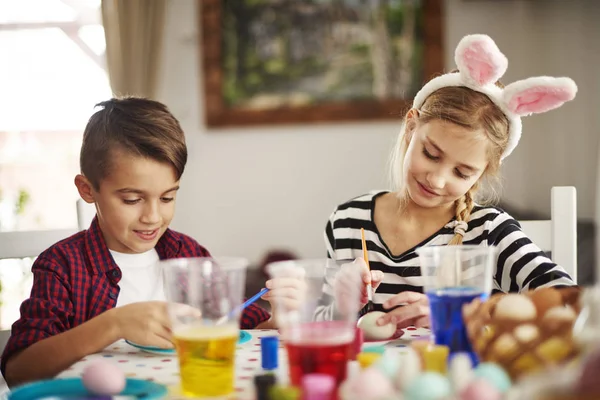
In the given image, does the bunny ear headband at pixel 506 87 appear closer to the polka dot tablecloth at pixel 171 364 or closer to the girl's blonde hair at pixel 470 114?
the girl's blonde hair at pixel 470 114

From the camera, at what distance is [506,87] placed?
1.18 m

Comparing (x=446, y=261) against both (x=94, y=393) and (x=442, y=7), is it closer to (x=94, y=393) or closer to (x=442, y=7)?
(x=94, y=393)

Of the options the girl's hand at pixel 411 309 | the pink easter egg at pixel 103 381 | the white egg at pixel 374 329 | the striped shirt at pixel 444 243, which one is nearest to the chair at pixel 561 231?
the striped shirt at pixel 444 243

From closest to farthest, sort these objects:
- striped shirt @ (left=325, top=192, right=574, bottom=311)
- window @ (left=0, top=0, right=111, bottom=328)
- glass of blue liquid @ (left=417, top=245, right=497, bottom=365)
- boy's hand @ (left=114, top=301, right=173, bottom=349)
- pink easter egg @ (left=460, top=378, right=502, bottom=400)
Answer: pink easter egg @ (left=460, top=378, right=502, bottom=400) < glass of blue liquid @ (left=417, top=245, right=497, bottom=365) < boy's hand @ (left=114, top=301, right=173, bottom=349) < striped shirt @ (left=325, top=192, right=574, bottom=311) < window @ (left=0, top=0, right=111, bottom=328)

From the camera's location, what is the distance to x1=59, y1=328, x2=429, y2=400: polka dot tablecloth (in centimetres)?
76

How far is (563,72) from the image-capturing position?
151 inches

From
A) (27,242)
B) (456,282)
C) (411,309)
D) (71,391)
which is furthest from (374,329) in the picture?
(27,242)

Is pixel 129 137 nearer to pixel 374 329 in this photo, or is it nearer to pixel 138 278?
pixel 138 278

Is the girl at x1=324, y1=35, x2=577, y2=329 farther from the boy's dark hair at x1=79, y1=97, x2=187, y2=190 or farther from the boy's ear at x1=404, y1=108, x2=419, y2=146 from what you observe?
the boy's dark hair at x1=79, y1=97, x2=187, y2=190

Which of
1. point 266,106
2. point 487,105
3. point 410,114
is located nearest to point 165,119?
point 410,114

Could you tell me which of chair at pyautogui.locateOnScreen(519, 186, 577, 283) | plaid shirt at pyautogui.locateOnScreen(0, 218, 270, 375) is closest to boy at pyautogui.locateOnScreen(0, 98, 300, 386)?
plaid shirt at pyautogui.locateOnScreen(0, 218, 270, 375)

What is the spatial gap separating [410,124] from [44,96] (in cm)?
287

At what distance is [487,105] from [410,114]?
0.20m

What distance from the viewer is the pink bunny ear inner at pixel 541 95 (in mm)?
1081
